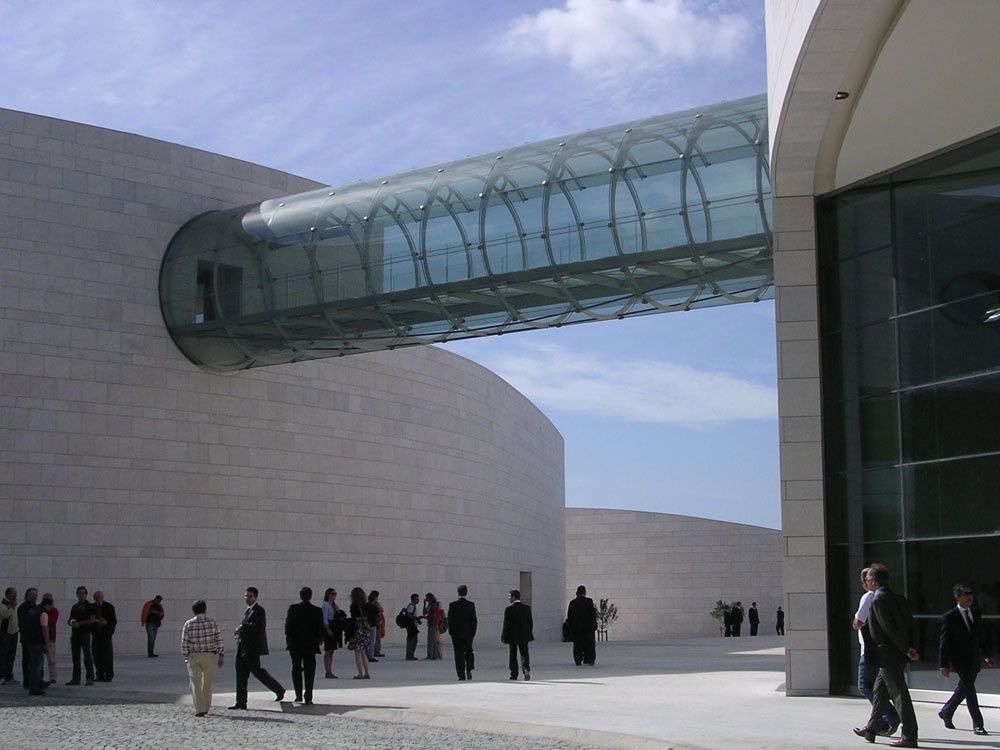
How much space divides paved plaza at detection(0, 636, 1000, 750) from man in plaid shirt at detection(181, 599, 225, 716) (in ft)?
0.73

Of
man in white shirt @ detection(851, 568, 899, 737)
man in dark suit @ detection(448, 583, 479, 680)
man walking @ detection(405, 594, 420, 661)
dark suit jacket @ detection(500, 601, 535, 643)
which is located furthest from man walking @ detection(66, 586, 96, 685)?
man in white shirt @ detection(851, 568, 899, 737)

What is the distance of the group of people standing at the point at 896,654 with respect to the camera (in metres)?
11.1

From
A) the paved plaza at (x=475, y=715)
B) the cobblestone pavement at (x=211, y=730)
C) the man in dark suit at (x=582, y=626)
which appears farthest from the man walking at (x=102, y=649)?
the man in dark suit at (x=582, y=626)

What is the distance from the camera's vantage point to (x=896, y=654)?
1116 centimetres

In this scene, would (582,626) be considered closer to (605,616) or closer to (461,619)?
(461,619)

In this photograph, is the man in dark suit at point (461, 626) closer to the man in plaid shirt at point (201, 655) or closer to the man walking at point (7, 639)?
the man in plaid shirt at point (201, 655)

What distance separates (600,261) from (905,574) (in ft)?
25.6

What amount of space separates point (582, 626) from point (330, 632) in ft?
16.7

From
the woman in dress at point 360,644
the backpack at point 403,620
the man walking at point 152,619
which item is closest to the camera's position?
the woman in dress at point 360,644

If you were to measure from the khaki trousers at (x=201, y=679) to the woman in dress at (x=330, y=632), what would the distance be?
4.27 m

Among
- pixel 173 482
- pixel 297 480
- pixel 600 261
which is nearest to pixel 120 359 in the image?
pixel 173 482

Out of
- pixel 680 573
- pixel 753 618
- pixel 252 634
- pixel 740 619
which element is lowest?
pixel 753 618

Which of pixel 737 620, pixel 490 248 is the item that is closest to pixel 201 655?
pixel 490 248

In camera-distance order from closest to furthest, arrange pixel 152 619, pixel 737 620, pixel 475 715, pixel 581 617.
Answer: pixel 475 715 < pixel 581 617 < pixel 152 619 < pixel 737 620
